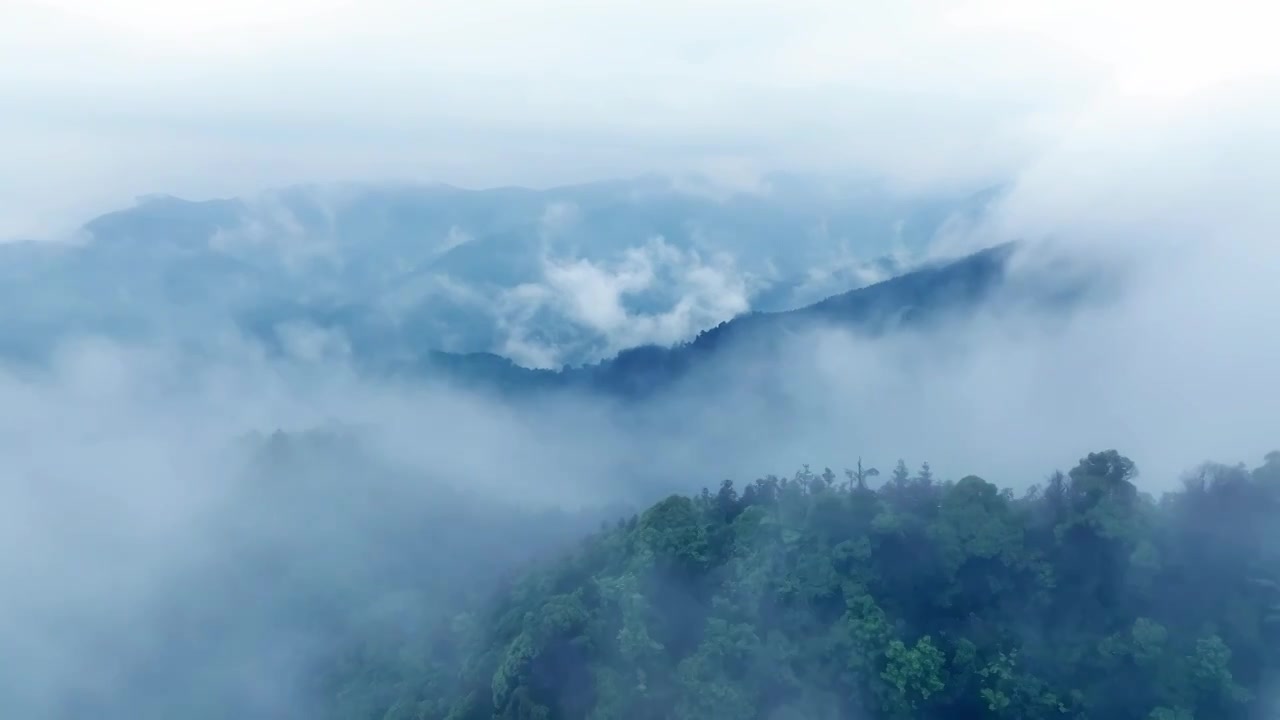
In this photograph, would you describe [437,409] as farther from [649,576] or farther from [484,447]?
[649,576]

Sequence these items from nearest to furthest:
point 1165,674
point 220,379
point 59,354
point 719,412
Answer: point 1165,674 → point 719,412 → point 59,354 → point 220,379

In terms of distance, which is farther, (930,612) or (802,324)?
(802,324)

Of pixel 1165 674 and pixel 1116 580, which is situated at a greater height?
pixel 1116 580

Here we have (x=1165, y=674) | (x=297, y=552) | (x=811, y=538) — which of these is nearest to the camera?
(x=1165, y=674)

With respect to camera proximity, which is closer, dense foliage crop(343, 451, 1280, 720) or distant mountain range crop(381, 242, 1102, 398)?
dense foliage crop(343, 451, 1280, 720)

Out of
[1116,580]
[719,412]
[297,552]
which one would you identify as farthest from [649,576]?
[719,412]

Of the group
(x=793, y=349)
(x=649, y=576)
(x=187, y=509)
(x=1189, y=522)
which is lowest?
(x=187, y=509)

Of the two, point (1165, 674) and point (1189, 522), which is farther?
point (1189, 522)

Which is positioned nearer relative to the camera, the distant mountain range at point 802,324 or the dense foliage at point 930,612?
the dense foliage at point 930,612
